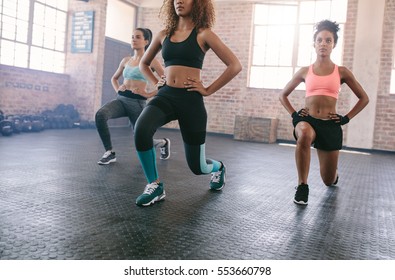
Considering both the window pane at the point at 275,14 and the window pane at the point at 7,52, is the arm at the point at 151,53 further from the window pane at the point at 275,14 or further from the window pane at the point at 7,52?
the window pane at the point at 275,14

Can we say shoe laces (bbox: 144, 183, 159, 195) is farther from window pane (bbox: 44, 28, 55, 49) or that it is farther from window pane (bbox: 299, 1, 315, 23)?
window pane (bbox: 299, 1, 315, 23)

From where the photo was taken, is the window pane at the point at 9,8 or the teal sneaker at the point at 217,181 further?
the window pane at the point at 9,8

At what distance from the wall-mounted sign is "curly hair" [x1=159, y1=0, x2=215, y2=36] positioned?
7517 millimetres

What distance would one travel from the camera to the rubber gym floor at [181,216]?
180 centimetres

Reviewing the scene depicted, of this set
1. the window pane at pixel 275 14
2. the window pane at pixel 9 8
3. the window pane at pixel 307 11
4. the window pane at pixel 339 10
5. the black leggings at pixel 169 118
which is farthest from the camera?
the window pane at pixel 275 14

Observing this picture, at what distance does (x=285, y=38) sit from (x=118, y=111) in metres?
6.85

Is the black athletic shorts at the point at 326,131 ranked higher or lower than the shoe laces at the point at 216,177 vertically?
higher

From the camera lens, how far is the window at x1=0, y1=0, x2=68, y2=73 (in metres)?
8.27

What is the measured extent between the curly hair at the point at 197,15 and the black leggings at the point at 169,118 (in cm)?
46

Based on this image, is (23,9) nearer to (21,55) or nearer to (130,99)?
(21,55)

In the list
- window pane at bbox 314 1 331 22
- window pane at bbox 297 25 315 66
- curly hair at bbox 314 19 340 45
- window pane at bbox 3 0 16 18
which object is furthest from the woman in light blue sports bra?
window pane at bbox 314 1 331 22

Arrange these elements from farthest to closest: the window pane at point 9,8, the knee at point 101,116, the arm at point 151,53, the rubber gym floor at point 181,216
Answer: the window pane at point 9,8
the knee at point 101,116
the arm at point 151,53
the rubber gym floor at point 181,216

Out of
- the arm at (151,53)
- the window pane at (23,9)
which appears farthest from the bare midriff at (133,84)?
the window pane at (23,9)

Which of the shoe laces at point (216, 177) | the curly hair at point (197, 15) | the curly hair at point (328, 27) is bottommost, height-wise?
the shoe laces at point (216, 177)
